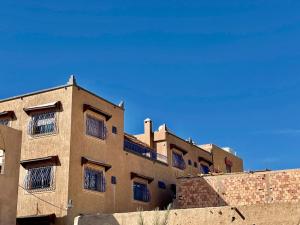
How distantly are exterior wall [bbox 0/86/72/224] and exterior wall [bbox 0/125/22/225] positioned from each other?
3.73 metres

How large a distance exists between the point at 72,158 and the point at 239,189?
9823 mm

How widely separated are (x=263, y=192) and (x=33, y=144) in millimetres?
13022

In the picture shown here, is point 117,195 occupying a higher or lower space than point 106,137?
lower

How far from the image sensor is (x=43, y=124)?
27.4 meters

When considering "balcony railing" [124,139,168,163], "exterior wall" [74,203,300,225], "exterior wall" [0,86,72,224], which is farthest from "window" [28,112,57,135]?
"exterior wall" [74,203,300,225]

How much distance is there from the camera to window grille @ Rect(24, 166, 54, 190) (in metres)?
26.1

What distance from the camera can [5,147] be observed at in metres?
22.0

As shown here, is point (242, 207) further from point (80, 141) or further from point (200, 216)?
point (80, 141)

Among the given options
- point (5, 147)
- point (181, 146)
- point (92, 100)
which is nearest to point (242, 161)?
point (181, 146)

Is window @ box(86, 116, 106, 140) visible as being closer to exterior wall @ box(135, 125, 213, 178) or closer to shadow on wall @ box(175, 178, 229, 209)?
shadow on wall @ box(175, 178, 229, 209)

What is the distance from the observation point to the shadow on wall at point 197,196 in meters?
29.7

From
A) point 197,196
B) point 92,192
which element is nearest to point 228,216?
point 92,192

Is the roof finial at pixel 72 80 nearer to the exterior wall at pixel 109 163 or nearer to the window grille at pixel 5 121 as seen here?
the exterior wall at pixel 109 163

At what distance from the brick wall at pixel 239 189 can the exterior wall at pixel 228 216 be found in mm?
7453
